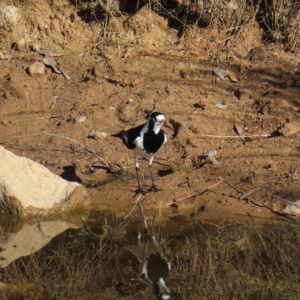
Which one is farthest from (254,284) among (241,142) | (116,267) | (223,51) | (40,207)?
(223,51)

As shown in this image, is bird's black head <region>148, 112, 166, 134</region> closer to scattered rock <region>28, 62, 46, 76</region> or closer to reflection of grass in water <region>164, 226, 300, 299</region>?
reflection of grass in water <region>164, 226, 300, 299</region>

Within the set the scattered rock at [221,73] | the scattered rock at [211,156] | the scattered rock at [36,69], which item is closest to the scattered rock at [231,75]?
the scattered rock at [221,73]

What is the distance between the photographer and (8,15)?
33.4ft

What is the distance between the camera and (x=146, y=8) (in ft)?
33.1

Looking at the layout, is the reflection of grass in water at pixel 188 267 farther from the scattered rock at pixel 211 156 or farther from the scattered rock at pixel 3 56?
the scattered rock at pixel 3 56

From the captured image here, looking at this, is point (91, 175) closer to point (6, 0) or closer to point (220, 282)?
point (220, 282)

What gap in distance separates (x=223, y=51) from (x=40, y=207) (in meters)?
4.39

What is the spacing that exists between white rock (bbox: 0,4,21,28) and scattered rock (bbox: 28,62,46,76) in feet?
3.32

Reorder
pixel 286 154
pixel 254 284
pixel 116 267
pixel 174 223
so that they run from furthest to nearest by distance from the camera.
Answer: pixel 286 154 → pixel 174 223 → pixel 116 267 → pixel 254 284

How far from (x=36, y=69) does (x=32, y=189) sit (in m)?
3.28

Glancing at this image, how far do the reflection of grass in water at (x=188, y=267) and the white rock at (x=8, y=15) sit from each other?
500 cm

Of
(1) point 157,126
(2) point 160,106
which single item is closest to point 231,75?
(2) point 160,106

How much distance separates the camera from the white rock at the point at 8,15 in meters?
10.2

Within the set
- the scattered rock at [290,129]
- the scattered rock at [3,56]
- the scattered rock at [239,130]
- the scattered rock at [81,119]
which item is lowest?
the scattered rock at [3,56]
